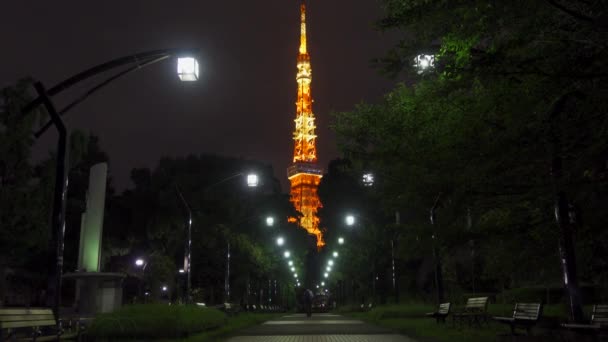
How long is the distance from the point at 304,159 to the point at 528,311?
440ft

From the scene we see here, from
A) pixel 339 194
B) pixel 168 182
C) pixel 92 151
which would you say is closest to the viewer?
pixel 168 182

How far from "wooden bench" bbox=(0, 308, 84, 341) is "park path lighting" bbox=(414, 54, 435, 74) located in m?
7.47

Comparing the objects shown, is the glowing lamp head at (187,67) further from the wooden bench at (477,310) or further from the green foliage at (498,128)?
the wooden bench at (477,310)

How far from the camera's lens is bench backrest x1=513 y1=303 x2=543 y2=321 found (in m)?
12.0

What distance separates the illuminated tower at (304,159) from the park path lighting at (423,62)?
123 meters

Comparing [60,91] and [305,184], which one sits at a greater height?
[305,184]

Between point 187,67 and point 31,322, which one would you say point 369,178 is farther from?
point 31,322

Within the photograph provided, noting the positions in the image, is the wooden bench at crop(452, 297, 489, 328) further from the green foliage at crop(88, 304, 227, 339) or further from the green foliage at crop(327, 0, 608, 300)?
the green foliage at crop(88, 304, 227, 339)

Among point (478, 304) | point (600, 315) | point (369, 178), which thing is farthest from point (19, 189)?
point (600, 315)

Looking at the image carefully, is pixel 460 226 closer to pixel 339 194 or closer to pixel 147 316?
pixel 147 316

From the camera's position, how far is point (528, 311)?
12602mm

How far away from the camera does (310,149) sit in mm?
148250

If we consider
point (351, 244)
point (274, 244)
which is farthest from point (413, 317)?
point (274, 244)

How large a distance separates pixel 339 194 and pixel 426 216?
84.7m
